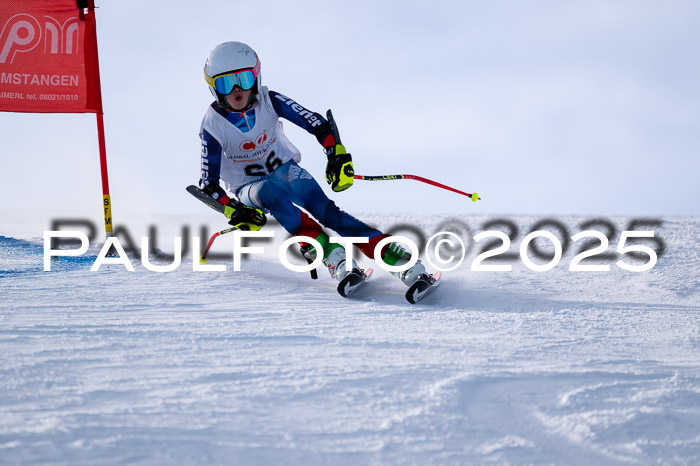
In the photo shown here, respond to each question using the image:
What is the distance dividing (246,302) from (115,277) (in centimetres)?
103

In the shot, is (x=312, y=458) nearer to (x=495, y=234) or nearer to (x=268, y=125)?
(x=268, y=125)

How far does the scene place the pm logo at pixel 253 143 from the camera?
3.79 metres

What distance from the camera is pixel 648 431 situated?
1753mm

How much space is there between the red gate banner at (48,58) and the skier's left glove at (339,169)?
198 cm

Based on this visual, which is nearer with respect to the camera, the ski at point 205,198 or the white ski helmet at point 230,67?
the white ski helmet at point 230,67

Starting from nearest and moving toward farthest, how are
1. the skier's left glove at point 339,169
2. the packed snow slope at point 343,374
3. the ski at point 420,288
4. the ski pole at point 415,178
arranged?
1. the packed snow slope at point 343,374
2. the ski at point 420,288
3. the skier's left glove at point 339,169
4. the ski pole at point 415,178

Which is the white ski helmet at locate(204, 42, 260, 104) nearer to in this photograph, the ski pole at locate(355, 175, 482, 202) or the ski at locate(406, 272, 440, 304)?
the ski pole at locate(355, 175, 482, 202)

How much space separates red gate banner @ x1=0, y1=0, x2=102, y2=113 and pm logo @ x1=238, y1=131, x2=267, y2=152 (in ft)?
5.06

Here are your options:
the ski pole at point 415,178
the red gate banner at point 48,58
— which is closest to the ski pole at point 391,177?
the ski pole at point 415,178

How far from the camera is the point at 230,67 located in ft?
11.8

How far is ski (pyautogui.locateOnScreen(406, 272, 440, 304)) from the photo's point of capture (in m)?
3.39

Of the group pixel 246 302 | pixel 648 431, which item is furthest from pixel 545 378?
pixel 246 302

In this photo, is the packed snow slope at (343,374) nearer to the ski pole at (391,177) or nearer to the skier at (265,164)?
the skier at (265,164)

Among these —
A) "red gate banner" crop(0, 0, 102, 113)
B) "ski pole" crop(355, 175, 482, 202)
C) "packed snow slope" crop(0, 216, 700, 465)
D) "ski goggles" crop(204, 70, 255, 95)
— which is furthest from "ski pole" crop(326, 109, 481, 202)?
"red gate banner" crop(0, 0, 102, 113)
